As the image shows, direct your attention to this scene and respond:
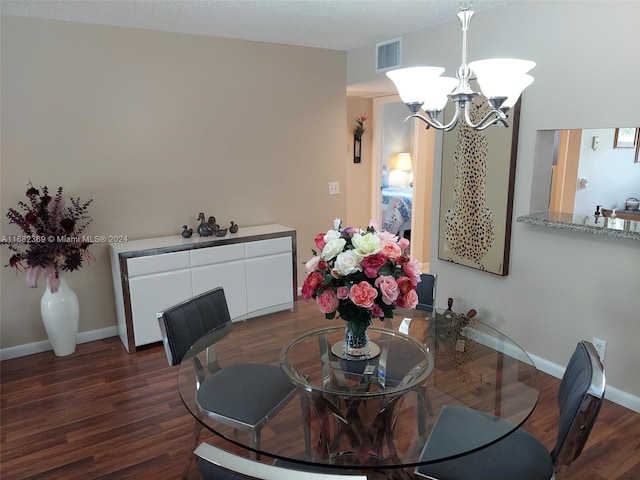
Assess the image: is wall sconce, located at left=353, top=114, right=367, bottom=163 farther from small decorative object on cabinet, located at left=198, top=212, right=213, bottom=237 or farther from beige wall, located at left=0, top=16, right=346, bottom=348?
small decorative object on cabinet, located at left=198, top=212, right=213, bottom=237

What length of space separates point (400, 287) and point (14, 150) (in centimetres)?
303

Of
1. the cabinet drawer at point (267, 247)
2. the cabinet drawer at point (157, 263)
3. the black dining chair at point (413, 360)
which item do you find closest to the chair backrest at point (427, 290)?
the black dining chair at point (413, 360)

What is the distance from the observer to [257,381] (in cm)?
204

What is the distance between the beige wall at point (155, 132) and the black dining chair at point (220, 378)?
67.7 inches

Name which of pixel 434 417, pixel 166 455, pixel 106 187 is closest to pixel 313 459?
pixel 434 417

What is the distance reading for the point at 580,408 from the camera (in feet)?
5.00

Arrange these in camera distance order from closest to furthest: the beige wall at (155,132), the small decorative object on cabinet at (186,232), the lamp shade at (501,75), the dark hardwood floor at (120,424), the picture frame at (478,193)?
the lamp shade at (501,75), the dark hardwood floor at (120,424), the picture frame at (478,193), the beige wall at (155,132), the small decorative object on cabinet at (186,232)

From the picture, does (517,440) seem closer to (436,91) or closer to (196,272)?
(436,91)

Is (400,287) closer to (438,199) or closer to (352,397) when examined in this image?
(352,397)

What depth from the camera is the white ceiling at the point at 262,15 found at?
9.88 feet

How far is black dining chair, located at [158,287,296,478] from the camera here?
1828mm

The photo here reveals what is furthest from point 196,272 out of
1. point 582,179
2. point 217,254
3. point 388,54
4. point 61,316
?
point 582,179

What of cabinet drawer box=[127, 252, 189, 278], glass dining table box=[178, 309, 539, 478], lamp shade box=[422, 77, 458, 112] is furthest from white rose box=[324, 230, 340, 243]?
cabinet drawer box=[127, 252, 189, 278]

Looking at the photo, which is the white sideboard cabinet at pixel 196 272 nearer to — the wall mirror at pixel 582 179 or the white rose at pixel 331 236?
the white rose at pixel 331 236
